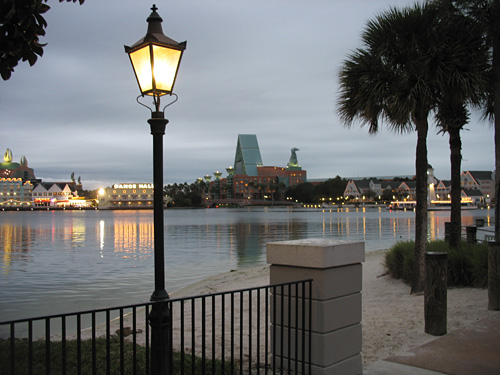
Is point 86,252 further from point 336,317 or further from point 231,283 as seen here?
point 336,317

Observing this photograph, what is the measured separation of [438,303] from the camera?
7.83 m

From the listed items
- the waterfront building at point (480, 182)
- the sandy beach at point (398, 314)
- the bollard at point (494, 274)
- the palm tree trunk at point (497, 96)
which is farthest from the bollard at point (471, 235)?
the waterfront building at point (480, 182)

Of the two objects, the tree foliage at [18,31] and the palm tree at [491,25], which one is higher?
the palm tree at [491,25]

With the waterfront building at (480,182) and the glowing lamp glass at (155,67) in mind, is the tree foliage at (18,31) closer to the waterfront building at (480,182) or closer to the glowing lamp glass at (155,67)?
the glowing lamp glass at (155,67)

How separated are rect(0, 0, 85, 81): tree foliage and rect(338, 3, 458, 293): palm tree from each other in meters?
9.27

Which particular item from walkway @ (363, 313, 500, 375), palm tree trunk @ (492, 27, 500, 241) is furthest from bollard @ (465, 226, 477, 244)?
walkway @ (363, 313, 500, 375)

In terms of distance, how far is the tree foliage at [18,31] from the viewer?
339cm

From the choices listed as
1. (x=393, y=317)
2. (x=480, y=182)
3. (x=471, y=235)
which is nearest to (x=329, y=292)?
(x=393, y=317)

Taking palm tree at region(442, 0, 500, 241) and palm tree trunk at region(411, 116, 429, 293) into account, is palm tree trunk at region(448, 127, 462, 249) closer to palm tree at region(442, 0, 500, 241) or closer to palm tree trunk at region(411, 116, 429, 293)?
palm tree at region(442, 0, 500, 241)

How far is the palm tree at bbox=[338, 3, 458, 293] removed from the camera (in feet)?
37.9

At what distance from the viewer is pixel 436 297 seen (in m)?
7.85

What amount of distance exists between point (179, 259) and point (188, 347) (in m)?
18.9

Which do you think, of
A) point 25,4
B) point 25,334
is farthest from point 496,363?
point 25,334

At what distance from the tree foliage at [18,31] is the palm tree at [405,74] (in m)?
9.27
